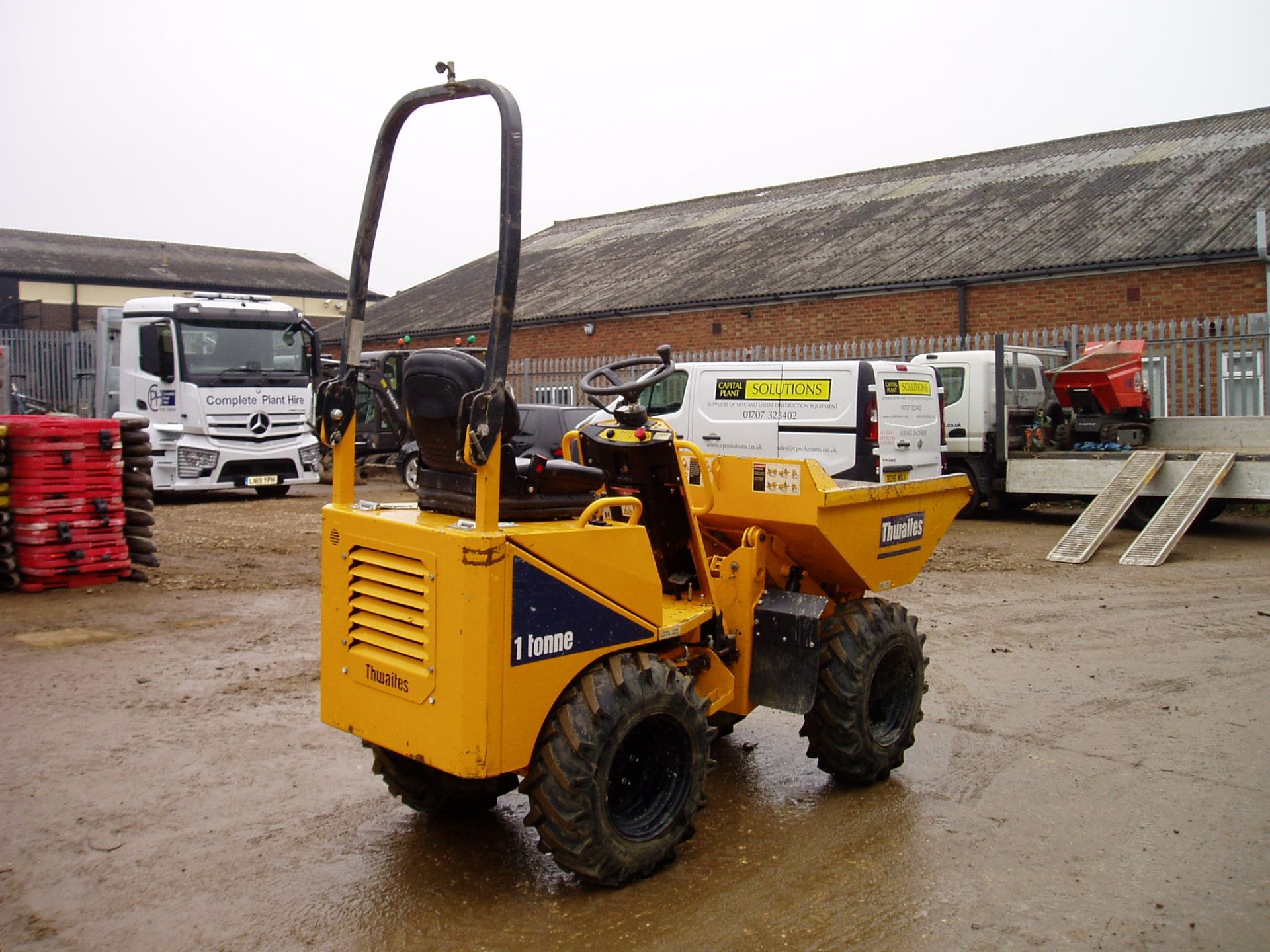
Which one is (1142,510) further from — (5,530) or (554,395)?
(5,530)

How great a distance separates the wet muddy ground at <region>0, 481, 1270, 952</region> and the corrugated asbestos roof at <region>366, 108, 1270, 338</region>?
9951 millimetres

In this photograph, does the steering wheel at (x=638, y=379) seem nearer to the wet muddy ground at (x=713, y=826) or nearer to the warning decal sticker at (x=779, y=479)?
the warning decal sticker at (x=779, y=479)

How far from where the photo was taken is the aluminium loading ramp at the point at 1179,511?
11.6 m

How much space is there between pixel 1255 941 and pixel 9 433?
938cm

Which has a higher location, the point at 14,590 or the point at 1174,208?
the point at 1174,208

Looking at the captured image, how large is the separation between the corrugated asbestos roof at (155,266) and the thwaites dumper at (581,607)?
113 feet

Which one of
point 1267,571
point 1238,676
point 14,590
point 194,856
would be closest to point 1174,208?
point 1267,571

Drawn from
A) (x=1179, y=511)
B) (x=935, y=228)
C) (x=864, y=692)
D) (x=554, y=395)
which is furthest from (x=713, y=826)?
(x=935, y=228)

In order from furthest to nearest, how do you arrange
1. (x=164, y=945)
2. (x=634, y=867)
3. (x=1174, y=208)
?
(x=1174, y=208)
(x=634, y=867)
(x=164, y=945)

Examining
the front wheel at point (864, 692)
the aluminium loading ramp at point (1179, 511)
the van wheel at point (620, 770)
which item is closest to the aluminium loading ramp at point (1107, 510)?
the aluminium loading ramp at point (1179, 511)

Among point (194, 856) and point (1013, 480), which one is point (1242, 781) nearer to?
point (194, 856)

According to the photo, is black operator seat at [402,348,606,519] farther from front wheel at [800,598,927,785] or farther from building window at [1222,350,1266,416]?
building window at [1222,350,1266,416]

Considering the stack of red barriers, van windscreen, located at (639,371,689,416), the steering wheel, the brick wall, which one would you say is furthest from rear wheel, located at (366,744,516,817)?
the brick wall

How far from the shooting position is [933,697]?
21.7ft
